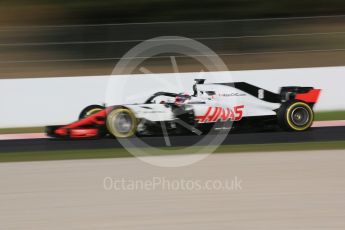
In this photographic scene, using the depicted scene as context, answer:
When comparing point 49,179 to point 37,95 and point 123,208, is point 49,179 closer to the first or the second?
point 123,208

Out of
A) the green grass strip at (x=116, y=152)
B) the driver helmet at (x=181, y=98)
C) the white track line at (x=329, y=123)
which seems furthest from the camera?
the white track line at (x=329, y=123)

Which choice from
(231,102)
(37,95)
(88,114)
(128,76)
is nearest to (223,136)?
(231,102)

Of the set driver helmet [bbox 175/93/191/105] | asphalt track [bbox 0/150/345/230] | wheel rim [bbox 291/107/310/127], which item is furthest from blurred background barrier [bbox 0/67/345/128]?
asphalt track [bbox 0/150/345/230]

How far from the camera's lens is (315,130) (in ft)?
31.0

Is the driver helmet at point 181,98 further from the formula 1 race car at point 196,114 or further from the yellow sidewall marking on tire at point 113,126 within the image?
the yellow sidewall marking on tire at point 113,126

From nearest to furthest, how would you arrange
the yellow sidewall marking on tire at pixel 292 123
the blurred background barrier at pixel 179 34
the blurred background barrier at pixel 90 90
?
1. the yellow sidewall marking on tire at pixel 292 123
2. the blurred background barrier at pixel 90 90
3. the blurred background barrier at pixel 179 34

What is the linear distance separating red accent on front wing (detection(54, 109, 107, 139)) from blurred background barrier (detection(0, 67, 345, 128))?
5.82 ft

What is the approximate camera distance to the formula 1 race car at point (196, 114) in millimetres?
8742

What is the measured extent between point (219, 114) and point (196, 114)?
342mm

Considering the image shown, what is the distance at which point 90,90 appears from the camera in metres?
11.2

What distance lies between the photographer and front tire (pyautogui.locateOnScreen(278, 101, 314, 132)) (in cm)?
900

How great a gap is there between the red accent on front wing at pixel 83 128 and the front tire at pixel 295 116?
2.69 m

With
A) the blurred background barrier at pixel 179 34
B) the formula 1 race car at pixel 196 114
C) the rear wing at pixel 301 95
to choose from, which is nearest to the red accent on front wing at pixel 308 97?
the rear wing at pixel 301 95

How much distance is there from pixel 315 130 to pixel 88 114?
3616 millimetres
